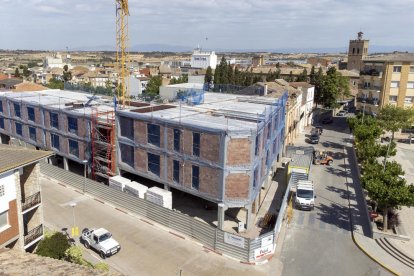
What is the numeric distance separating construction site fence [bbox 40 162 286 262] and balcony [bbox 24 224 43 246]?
1041 cm

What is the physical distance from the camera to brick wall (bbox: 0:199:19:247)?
68.9 feet

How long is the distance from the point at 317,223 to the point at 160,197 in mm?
15144

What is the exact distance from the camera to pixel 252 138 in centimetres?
3003

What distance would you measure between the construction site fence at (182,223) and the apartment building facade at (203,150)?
2.95 m

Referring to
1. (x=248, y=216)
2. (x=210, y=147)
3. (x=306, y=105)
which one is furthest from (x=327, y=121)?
(x=210, y=147)

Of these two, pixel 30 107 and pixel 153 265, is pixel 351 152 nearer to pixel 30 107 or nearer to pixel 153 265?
pixel 153 265

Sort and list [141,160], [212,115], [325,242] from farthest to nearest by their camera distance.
Result: 1. [212,115]
2. [141,160]
3. [325,242]

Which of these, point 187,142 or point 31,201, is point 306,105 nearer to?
point 187,142

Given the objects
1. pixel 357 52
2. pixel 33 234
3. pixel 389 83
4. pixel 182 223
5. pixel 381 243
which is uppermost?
pixel 357 52

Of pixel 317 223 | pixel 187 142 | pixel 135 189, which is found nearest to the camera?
pixel 187 142

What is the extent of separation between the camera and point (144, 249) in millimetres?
28062

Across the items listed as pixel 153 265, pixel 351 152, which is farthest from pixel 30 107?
pixel 351 152

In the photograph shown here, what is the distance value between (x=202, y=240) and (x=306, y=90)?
54884 mm

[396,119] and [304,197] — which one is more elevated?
[396,119]
